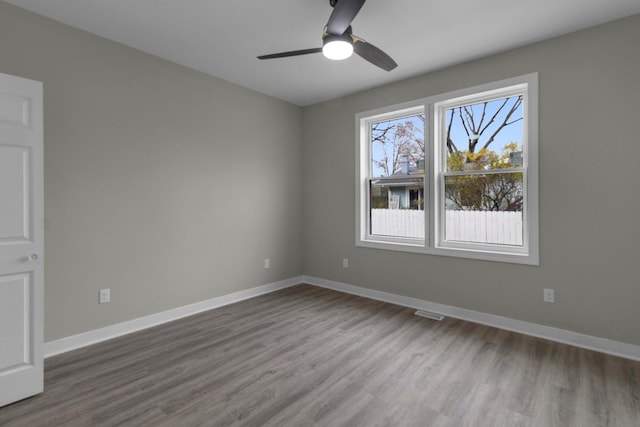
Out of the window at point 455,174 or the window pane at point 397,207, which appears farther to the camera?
the window pane at point 397,207

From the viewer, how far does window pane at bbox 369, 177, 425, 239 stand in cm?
392

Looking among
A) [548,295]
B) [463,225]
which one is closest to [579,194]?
[548,295]

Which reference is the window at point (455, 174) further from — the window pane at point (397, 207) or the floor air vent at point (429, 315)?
the floor air vent at point (429, 315)

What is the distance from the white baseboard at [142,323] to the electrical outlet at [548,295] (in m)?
3.21

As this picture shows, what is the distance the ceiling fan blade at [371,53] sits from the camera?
7.48ft

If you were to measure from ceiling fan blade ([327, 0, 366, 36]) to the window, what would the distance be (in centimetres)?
195

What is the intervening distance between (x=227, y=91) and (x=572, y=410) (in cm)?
432

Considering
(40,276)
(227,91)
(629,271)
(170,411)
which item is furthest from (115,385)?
(629,271)

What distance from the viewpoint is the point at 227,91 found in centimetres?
392

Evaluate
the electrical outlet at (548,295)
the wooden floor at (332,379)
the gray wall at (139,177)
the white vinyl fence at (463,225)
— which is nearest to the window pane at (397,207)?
the white vinyl fence at (463,225)

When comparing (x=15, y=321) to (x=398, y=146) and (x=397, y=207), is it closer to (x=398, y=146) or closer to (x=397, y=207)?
(x=397, y=207)

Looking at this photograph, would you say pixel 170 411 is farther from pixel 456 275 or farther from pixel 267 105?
pixel 267 105

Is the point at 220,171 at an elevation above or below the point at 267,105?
below

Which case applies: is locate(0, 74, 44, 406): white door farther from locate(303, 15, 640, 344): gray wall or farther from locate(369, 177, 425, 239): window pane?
locate(303, 15, 640, 344): gray wall
